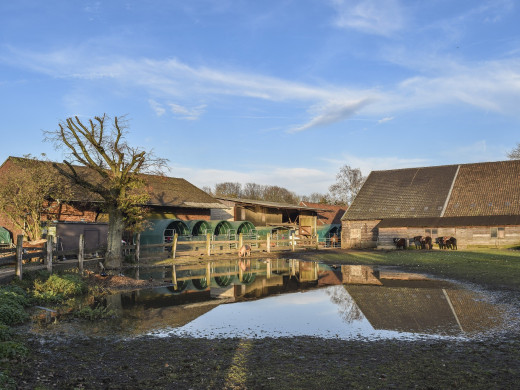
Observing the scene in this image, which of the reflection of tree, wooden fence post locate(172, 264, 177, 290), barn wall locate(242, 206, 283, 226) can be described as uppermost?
barn wall locate(242, 206, 283, 226)

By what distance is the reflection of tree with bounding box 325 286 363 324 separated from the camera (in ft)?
36.3

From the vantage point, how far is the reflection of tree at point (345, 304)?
11078 mm

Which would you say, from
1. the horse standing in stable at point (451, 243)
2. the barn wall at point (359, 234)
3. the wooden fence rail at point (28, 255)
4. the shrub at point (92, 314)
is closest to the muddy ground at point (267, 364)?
the shrub at point (92, 314)

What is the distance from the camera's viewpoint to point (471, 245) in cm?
3850

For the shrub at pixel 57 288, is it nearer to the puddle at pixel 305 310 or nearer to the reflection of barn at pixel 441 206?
the puddle at pixel 305 310

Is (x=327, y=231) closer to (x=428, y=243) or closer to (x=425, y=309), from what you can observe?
(x=428, y=243)

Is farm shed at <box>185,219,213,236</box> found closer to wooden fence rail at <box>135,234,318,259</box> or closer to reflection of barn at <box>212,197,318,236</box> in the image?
wooden fence rail at <box>135,234,318,259</box>

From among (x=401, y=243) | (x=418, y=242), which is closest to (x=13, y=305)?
(x=401, y=243)

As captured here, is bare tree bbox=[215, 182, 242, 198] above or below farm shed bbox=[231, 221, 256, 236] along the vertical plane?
above

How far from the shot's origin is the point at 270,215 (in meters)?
52.7

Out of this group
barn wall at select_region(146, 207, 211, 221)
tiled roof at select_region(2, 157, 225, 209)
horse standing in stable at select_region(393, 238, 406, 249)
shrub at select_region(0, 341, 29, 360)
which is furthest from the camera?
horse standing in stable at select_region(393, 238, 406, 249)

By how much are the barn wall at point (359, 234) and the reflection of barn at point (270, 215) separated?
8042mm

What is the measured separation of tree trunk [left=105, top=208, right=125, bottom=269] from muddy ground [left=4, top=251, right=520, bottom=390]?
496 inches

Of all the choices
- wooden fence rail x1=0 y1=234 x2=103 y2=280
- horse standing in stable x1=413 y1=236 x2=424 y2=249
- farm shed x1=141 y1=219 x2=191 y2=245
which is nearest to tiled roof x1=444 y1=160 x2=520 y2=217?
horse standing in stable x1=413 y1=236 x2=424 y2=249
